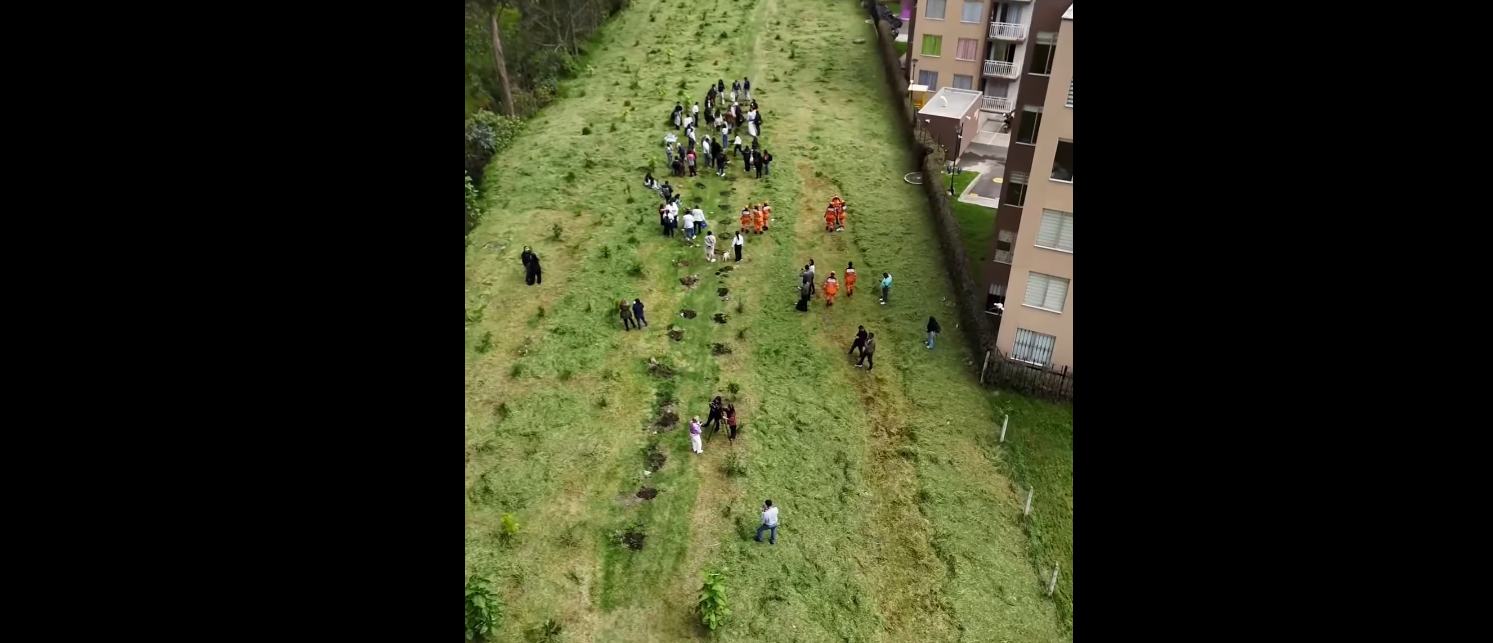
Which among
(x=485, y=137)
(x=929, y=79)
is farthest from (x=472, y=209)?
(x=929, y=79)

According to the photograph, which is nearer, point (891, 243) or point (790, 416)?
point (790, 416)

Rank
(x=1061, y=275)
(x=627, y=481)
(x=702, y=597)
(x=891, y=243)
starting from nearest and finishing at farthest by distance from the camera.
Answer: (x=702, y=597) → (x=627, y=481) → (x=1061, y=275) → (x=891, y=243)

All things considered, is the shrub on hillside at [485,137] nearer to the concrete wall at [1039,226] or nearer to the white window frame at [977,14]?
the white window frame at [977,14]

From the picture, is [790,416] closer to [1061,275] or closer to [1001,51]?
[1061,275]

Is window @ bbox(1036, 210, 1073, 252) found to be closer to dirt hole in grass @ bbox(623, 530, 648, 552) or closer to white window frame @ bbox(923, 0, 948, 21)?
dirt hole in grass @ bbox(623, 530, 648, 552)
